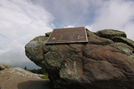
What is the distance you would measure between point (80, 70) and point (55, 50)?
6.16ft

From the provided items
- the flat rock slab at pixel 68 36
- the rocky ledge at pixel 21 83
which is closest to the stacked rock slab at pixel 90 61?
the flat rock slab at pixel 68 36

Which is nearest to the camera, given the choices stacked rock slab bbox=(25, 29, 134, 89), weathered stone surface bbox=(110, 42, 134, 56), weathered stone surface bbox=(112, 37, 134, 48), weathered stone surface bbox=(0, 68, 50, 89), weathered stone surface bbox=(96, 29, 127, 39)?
stacked rock slab bbox=(25, 29, 134, 89)

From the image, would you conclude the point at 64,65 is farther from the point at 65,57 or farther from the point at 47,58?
the point at 47,58

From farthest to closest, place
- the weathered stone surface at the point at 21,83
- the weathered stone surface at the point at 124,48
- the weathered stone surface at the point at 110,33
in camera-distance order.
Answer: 1. the weathered stone surface at the point at 21,83
2. the weathered stone surface at the point at 110,33
3. the weathered stone surface at the point at 124,48

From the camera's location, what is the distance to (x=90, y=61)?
443 cm

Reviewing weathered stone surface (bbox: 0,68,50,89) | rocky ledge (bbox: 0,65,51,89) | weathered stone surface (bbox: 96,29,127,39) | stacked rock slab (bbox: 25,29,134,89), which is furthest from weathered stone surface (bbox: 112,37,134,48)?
weathered stone surface (bbox: 0,68,50,89)

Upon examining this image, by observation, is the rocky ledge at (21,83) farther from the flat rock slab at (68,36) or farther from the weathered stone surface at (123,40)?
the weathered stone surface at (123,40)

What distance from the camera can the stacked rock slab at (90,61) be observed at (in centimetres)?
401

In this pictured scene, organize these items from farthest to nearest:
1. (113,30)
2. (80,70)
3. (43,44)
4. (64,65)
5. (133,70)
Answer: (113,30)
(43,44)
(64,65)
(80,70)
(133,70)

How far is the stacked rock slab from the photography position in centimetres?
401

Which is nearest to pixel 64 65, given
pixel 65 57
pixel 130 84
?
pixel 65 57

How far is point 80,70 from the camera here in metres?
4.43

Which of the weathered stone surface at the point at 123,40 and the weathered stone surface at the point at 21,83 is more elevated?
the weathered stone surface at the point at 123,40

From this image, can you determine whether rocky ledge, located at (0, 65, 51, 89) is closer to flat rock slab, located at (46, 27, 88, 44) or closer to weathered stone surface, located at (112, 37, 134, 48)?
flat rock slab, located at (46, 27, 88, 44)
